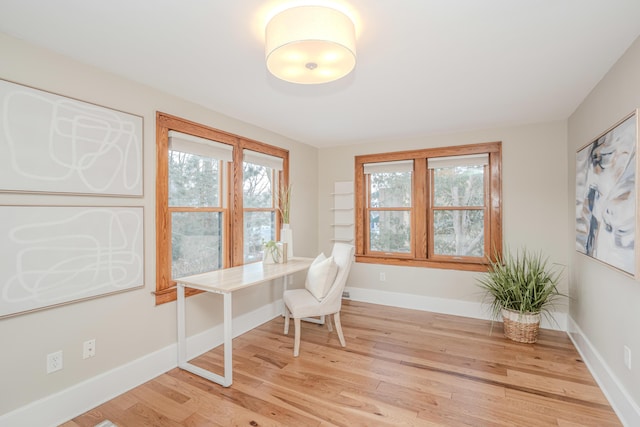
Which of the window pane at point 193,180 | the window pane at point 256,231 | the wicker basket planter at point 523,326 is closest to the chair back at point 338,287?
the window pane at point 256,231

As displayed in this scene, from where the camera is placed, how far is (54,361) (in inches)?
77.2

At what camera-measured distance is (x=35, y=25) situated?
66.6 inches

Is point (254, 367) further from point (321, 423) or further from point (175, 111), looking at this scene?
point (175, 111)

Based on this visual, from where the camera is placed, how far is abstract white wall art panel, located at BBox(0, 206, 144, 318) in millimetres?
1787

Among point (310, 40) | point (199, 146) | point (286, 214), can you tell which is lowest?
point (286, 214)

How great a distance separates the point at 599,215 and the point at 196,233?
3.38 m

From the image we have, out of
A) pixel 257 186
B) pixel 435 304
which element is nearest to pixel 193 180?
pixel 257 186

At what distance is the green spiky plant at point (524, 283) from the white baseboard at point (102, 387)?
297cm

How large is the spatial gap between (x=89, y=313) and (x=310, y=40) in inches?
88.9

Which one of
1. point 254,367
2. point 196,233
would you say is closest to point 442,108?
point 196,233

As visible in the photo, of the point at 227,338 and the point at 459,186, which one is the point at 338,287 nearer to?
the point at 227,338

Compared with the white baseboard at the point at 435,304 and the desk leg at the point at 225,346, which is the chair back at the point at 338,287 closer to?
the desk leg at the point at 225,346

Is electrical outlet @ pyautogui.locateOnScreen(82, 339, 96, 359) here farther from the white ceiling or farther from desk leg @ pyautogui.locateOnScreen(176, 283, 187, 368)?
the white ceiling

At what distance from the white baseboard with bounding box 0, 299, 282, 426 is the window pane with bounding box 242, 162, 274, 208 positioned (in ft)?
4.77
